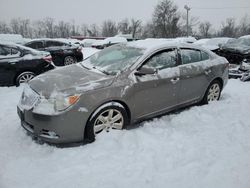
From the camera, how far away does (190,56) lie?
510 cm

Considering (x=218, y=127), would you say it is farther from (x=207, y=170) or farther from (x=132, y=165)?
(x=132, y=165)

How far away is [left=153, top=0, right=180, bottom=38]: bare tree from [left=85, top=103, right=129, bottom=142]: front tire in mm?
50721

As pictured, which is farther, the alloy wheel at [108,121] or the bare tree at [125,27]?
the bare tree at [125,27]

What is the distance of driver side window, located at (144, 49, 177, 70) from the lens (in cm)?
438

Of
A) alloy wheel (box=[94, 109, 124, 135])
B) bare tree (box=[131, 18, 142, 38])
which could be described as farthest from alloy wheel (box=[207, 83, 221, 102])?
bare tree (box=[131, 18, 142, 38])

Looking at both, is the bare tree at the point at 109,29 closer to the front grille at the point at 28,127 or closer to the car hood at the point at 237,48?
the car hood at the point at 237,48

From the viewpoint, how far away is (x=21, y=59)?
6.95 meters

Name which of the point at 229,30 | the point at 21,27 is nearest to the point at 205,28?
the point at 229,30

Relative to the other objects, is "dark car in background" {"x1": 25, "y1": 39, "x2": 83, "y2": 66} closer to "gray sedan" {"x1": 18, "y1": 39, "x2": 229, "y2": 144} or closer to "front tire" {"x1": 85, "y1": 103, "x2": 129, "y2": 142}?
"gray sedan" {"x1": 18, "y1": 39, "x2": 229, "y2": 144}

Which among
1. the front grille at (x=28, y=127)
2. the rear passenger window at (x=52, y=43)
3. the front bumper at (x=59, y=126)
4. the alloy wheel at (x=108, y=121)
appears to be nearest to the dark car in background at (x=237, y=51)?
the rear passenger window at (x=52, y=43)

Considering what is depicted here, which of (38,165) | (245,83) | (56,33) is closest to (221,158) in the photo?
(38,165)

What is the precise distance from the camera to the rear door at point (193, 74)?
4859mm

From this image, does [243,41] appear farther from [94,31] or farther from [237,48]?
[94,31]

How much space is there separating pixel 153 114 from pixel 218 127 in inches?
46.1
